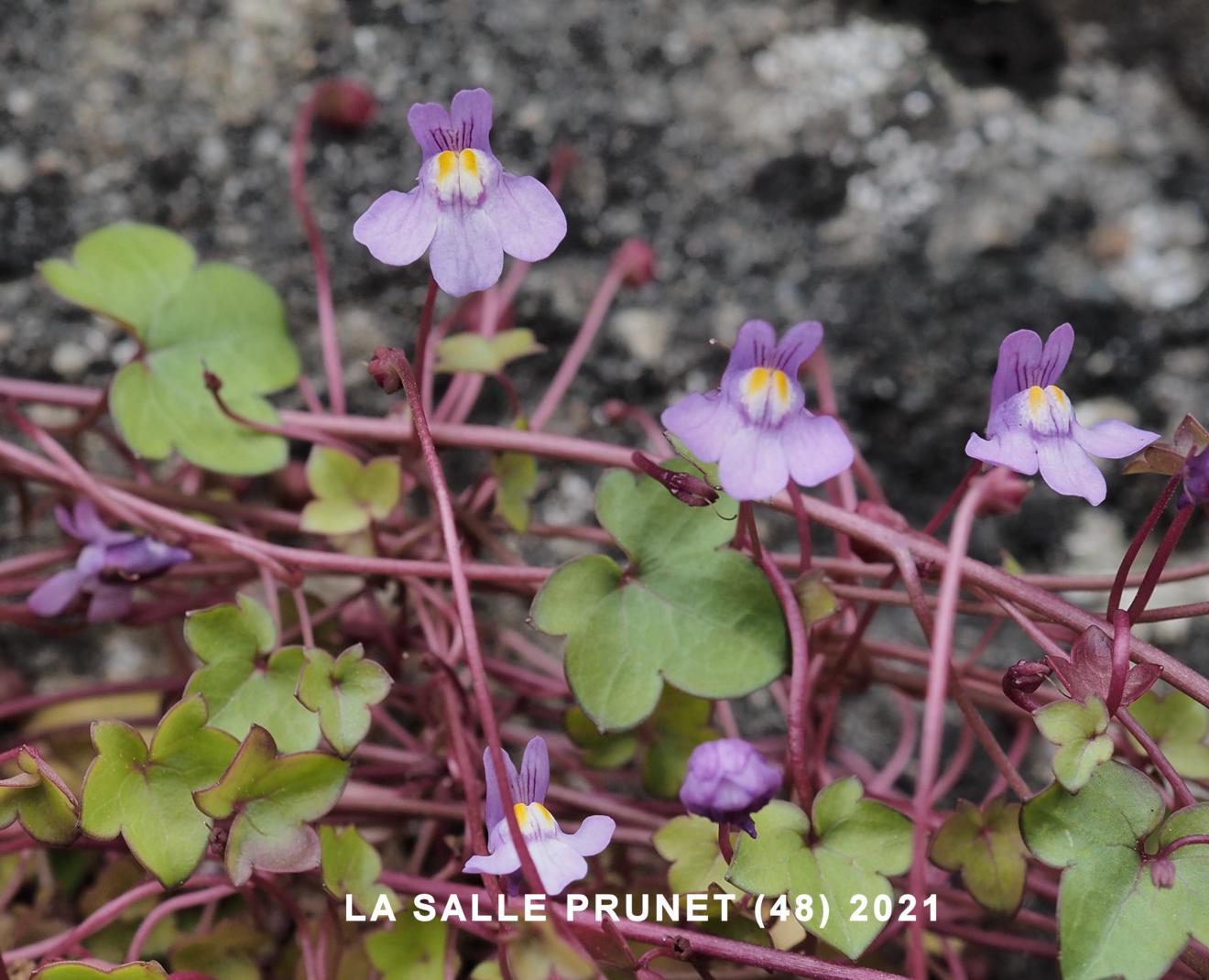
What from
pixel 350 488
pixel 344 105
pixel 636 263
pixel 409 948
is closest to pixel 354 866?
pixel 409 948

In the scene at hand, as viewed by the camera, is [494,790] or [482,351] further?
[482,351]

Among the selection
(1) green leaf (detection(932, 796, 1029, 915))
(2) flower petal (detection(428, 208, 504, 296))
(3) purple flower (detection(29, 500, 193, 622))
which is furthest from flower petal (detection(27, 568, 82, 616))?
(1) green leaf (detection(932, 796, 1029, 915))

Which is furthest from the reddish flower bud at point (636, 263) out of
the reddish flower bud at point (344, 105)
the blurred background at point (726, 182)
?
the reddish flower bud at point (344, 105)

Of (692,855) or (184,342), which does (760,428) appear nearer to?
(692,855)

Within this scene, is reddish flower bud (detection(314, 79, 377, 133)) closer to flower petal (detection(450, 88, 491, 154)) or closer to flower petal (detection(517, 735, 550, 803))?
flower petal (detection(450, 88, 491, 154))

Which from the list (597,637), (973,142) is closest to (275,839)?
(597,637)

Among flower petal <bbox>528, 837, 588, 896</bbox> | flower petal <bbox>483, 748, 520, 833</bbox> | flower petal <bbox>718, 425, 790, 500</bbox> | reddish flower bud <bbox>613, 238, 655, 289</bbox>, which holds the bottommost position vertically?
flower petal <bbox>528, 837, 588, 896</bbox>

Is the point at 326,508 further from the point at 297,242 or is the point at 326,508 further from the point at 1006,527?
the point at 1006,527
